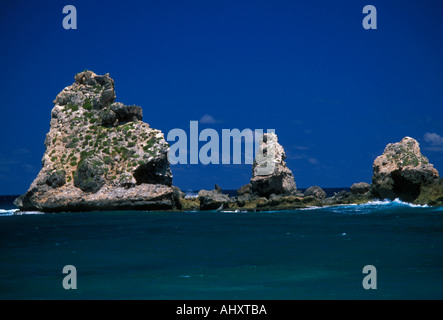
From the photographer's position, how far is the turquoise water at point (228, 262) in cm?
1733

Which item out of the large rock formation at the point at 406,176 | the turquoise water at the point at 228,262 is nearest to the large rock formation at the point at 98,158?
the turquoise water at the point at 228,262

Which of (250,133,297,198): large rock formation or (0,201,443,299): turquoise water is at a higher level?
(250,133,297,198): large rock formation

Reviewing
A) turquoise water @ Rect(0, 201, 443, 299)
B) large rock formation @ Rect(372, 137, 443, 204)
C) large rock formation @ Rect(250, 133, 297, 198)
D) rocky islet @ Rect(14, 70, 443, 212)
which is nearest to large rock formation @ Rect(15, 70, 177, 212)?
rocky islet @ Rect(14, 70, 443, 212)

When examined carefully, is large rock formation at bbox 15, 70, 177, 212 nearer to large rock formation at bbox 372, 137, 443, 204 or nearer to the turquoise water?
Result: the turquoise water

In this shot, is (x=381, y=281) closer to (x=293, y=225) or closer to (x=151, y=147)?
(x=293, y=225)

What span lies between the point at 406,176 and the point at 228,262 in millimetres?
51336

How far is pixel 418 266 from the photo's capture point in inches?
854

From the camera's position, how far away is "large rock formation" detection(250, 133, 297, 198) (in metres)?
83.5

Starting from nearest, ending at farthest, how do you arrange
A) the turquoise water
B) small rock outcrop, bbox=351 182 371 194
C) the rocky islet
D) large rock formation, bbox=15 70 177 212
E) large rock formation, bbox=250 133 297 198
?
the turquoise water < the rocky islet < large rock formation, bbox=15 70 177 212 < large rock formation, bbox=250 133 297 198 < small rock outcrop, bbox=351 182 371 194

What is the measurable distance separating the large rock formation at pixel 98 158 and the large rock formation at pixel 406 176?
3306 centimetres

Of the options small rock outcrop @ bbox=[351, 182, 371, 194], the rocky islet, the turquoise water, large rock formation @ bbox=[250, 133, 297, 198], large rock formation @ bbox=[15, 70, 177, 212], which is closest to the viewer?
the turquoise water

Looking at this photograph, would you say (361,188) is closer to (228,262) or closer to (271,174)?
(271,174)

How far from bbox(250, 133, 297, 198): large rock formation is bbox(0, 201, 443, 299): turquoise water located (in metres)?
41.3

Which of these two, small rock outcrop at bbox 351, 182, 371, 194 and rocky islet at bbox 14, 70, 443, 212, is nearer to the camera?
rocky islet at bbox 14, 70, 443, 212
